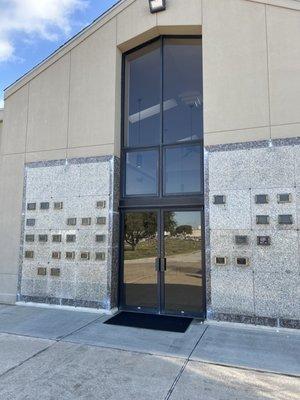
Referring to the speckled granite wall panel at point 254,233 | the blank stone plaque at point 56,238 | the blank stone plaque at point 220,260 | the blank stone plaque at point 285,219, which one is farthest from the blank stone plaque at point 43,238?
the blank stone plaque at point 285,219

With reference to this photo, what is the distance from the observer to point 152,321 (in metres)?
6.77

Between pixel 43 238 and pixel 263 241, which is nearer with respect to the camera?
pixel 263 241

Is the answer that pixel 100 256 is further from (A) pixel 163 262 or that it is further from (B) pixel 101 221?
(A) pixel 163 262

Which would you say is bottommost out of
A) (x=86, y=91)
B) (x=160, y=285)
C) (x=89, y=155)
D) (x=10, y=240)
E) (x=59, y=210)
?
(x=160, y=285)

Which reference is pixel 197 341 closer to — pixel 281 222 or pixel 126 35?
pixel 281 222

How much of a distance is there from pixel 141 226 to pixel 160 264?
958 mm

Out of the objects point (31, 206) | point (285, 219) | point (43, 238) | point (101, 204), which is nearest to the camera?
point (285, 219)

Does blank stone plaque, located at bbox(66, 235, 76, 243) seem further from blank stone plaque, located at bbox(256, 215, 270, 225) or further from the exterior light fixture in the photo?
the exterior light fixture

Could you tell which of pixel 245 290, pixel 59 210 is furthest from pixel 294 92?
pixel 59 210

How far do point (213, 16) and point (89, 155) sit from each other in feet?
13.2

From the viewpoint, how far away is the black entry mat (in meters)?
6.36

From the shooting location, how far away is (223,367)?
4.59 m

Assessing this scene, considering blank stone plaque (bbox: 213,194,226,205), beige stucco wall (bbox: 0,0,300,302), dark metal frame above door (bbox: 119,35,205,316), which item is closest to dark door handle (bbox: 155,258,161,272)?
dark metal frame above door (bbox: 119,35,205,316)

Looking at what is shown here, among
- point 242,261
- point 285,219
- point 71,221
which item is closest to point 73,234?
point 71,221
